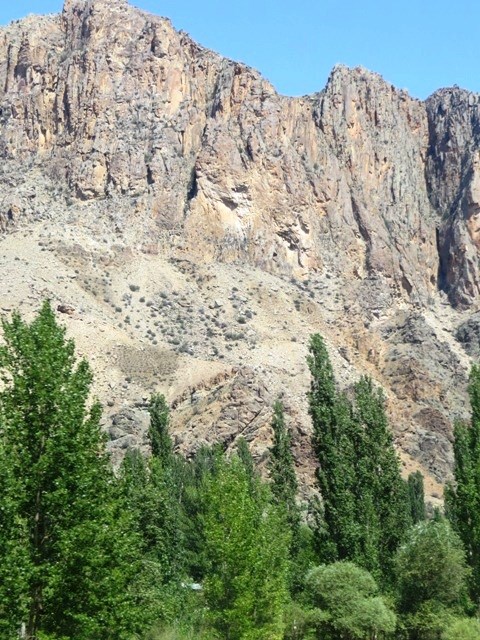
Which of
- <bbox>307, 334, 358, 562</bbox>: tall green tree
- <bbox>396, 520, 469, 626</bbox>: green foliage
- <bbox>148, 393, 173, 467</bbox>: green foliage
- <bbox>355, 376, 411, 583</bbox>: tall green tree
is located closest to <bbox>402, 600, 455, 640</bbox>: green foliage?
<bbox>396, 520, 469, 626</bbox>: green foliage

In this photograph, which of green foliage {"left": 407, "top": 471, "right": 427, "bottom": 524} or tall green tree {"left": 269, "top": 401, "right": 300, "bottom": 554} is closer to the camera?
tall green tree {"left": 269, "top": 401, "right": 300, "bottom": 554}

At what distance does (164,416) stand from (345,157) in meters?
100

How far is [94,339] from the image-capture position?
90.6m

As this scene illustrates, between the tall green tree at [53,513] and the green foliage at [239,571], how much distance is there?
6.27 m

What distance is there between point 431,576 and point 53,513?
20637mm

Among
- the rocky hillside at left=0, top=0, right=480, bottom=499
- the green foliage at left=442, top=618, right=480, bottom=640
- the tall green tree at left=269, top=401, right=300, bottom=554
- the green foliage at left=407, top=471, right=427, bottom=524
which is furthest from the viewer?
the rocky hillside at left=0, top=0, right=480, bottom=499

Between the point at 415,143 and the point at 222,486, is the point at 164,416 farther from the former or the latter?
the point at 415,143

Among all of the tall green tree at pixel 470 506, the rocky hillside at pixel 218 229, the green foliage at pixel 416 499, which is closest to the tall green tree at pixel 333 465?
the tall green tree at pixel 470 506

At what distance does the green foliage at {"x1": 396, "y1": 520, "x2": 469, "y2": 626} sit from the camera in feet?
110

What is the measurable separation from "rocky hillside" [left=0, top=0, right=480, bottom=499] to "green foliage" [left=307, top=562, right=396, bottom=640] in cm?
4499

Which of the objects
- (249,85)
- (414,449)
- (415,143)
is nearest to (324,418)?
(414,449)

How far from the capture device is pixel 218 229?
4584 inches

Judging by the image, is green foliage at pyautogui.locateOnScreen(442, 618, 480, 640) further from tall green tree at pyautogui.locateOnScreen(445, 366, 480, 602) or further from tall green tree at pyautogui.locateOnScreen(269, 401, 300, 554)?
tall green tree at pyautogui.locateOnScreen(269, 401, 300, 554)

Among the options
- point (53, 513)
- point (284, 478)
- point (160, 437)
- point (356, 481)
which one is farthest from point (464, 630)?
point (160, 437)
